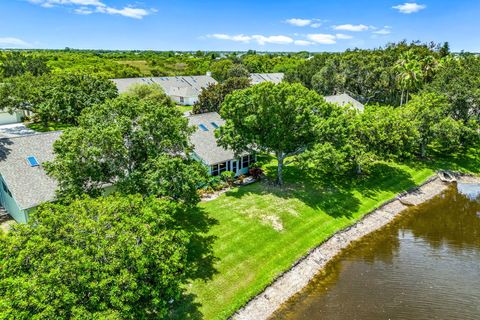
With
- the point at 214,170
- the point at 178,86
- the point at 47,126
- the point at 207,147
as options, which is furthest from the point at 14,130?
the point at 178,86

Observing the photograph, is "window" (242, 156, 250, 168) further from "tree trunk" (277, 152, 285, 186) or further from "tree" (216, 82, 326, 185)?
"tree trunk" (277, 152, 285, 186)

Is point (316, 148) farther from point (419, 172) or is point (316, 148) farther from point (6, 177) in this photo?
point (6, 177)

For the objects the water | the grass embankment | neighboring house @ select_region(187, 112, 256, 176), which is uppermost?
neighboring house @ select_region(187, 112, 256, 176)

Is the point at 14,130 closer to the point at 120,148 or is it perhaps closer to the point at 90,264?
the point at 120,148

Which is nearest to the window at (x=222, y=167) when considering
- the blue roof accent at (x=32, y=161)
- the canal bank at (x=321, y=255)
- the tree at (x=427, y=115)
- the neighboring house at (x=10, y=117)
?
the canal bank at (x=321, y=255)

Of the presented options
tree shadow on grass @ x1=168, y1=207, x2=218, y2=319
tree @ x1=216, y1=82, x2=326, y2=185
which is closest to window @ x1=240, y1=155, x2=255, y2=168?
tree @ x1=216, y1=82, x2=326, y2=185

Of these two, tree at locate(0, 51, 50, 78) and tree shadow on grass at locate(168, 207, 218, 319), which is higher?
tree at locate(0, 51, 50, 78)

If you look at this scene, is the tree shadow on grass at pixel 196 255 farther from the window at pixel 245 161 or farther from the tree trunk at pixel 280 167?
the window at pixel 245 161
